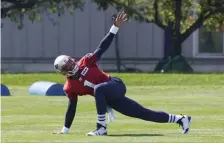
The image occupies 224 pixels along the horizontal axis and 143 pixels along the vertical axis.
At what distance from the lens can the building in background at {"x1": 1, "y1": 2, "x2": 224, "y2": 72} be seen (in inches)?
1935

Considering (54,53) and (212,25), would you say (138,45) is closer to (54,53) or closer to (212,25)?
(54,53)

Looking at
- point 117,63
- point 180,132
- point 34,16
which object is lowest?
point 117,63

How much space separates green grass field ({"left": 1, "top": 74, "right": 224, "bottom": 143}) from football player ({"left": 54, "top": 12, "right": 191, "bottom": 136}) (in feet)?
0.82

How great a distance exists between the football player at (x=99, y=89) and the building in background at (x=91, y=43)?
113 ft

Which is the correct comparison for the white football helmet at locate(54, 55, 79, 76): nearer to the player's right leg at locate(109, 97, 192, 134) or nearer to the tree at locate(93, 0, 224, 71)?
the player's right leg at locate(109, 97, 192, 134)

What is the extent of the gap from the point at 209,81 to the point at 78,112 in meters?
12.6

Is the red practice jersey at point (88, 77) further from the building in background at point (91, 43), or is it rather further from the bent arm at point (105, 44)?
the building in background at point (91, 43)

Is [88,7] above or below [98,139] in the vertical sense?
below

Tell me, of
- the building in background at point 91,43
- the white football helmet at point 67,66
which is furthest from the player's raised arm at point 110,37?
the building in background at point 91,43

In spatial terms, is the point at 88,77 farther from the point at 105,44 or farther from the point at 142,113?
the point at 142,113

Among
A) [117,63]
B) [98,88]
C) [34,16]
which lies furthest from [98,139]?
[117,63]

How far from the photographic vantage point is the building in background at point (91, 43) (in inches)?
1935

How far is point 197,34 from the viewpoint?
49.6 metres

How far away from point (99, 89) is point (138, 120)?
10.9 ft
